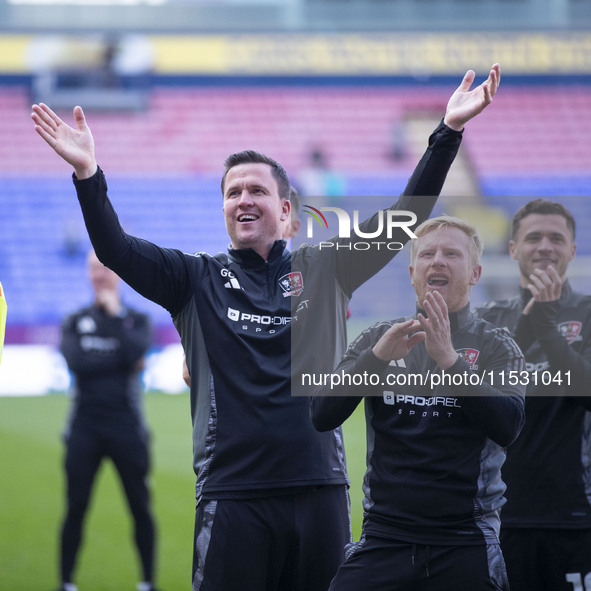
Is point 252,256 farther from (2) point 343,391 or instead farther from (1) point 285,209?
(2) point 343,391

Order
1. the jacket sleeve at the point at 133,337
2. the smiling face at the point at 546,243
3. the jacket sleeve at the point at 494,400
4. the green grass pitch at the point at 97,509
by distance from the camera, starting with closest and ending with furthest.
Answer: the jacket sleeve at the point at 494,400 → the smiling face at the point at 546,243 → the green grass pitch at the point at 97,509 → the jacket sleeve at the point at 133,337

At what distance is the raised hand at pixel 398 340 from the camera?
2477 mm

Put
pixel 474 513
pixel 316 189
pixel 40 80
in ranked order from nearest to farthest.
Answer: pixel 474 513, pixel 316 189, pixel 40 80

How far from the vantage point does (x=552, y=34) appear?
1895cm

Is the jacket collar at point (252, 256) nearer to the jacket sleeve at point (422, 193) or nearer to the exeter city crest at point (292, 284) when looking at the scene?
the exeter city crest at point (292, 284)

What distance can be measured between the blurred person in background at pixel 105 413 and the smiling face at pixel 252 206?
83.9 inches

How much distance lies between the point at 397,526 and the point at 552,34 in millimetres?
18357

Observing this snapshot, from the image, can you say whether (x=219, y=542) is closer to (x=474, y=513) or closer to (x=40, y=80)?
(x=474, y=513)

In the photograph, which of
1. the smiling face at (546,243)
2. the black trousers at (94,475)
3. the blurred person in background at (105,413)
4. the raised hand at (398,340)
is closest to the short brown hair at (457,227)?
the raised hand at (398,340)

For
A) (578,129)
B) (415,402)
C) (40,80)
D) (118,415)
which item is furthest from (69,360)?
(578,129)

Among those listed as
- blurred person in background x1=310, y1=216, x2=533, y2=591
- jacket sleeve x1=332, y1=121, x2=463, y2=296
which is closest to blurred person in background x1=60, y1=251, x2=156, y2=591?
jacket sleeve x1=332, y1=121, x2=463, y2=296

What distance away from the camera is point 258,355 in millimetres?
2842

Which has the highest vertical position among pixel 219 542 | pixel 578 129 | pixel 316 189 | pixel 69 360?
pixel 578 129

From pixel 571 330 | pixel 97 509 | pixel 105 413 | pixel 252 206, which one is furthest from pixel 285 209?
pixel 97 509
